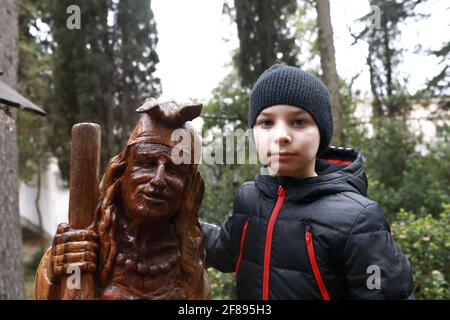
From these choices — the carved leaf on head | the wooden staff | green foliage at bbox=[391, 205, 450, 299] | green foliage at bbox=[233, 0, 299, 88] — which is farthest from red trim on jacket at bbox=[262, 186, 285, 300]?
green foliage at bbox=[233, 0, 299, 88]

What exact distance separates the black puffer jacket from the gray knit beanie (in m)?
0.24

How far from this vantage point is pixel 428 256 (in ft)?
12.2

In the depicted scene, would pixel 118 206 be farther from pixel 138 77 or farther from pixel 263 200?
pixel 138 77

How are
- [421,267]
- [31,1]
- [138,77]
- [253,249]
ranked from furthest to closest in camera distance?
[31,1], [138,77], [421,267], [253,249]

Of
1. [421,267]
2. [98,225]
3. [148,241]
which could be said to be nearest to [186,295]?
[148,241]

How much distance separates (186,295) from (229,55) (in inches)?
215

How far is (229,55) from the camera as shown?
652 cm

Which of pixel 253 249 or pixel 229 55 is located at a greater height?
pixel 229 55

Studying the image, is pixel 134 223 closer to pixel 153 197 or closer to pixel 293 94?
pixel 153 197

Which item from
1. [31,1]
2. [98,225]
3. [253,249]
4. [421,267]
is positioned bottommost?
[421,267]

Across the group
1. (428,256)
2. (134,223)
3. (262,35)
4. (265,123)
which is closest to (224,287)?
(428,256)

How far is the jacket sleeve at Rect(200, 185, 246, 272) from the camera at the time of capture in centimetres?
163

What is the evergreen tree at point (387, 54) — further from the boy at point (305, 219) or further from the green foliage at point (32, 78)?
the green foliage at point (32, 78)

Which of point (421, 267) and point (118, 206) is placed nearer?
point (118, 206)
